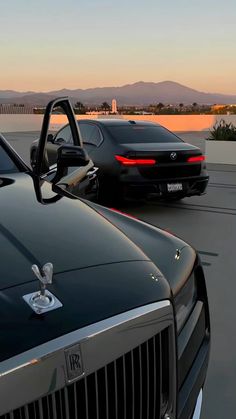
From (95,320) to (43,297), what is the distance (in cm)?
18

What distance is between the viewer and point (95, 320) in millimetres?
1560

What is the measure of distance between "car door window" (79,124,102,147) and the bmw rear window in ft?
0.70

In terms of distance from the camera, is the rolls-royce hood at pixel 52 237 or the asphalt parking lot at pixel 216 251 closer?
the rolls-royce hood at pixel 52 237

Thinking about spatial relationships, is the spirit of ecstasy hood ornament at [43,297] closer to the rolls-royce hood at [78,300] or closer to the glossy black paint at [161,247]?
the rolls-royce hood at [78,300]

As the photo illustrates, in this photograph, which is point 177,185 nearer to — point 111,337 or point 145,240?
point 145,240

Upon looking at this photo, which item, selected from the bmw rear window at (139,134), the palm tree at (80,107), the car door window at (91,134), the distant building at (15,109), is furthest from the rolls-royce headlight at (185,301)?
the distant building at (15,109)

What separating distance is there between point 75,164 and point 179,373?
197 cm

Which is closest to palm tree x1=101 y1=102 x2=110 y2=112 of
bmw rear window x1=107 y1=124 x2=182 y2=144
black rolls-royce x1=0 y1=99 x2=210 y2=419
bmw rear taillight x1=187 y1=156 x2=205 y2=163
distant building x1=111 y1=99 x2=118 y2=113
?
distant building x1=111 y1=99 x2=118 y2=113

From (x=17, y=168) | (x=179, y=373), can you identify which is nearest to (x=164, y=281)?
(x=179, y=373)

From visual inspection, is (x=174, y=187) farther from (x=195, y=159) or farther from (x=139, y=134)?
(x=139, y=134)

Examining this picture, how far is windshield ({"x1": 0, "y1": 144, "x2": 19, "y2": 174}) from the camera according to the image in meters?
3.24

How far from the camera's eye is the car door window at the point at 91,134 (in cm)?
807

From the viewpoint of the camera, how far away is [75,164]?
11.7ft

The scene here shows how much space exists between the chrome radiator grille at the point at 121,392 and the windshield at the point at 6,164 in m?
1.85
